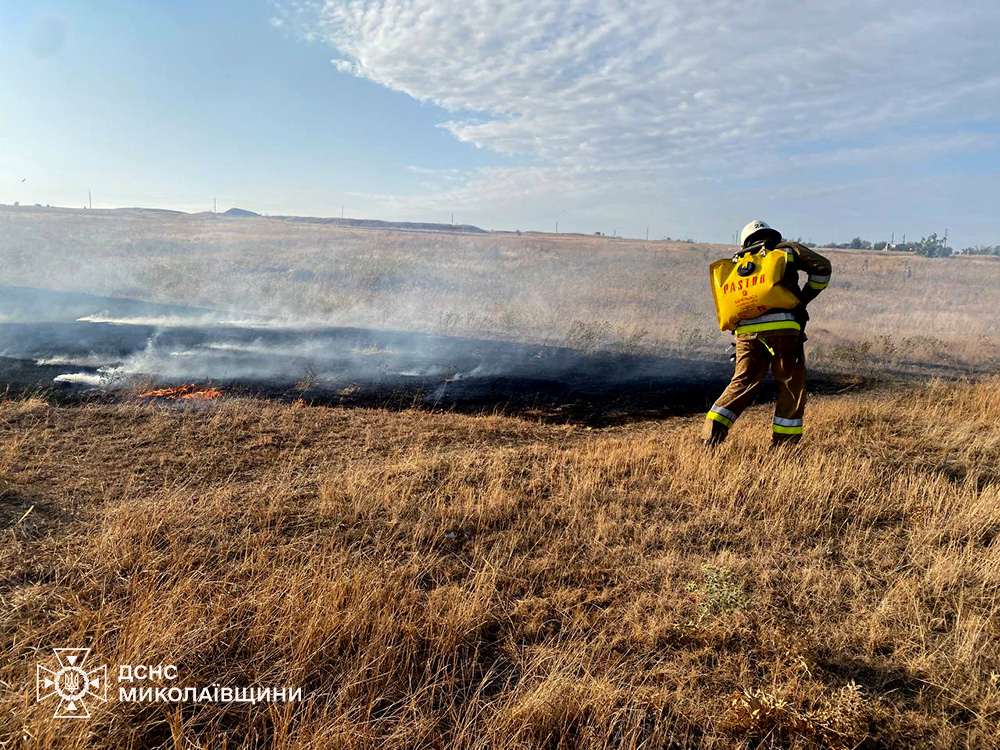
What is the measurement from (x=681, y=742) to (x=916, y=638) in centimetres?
144

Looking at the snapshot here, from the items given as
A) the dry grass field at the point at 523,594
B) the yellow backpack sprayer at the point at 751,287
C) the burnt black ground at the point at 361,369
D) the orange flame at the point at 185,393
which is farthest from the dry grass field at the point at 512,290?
the dry grass field at the point at 523,594

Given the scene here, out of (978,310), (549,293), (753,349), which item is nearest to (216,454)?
(753,349)

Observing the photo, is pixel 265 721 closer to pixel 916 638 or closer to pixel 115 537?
pixel 115 537

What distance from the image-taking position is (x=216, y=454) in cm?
534

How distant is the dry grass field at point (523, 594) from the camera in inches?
79.0

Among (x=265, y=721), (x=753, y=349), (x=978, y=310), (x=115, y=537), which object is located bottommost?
(x=265, y=721)

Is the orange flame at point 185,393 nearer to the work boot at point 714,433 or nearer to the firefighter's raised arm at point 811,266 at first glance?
the work boot at point 714,433

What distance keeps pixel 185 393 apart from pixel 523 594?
7457 mm

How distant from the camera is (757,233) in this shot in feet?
17.4

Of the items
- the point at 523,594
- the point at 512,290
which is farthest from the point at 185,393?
the point at 512,290

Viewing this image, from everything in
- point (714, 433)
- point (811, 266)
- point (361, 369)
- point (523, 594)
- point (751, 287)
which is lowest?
point (523, 594)

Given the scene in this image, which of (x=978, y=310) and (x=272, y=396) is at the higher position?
(x=978, y=310)

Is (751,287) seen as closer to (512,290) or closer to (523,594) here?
(523,594)

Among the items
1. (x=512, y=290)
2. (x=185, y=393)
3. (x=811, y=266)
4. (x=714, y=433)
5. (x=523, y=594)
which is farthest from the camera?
(x=512, y=290)
